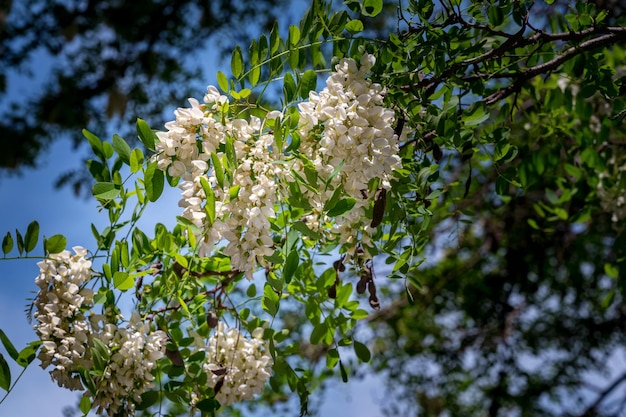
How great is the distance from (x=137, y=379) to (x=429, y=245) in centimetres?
166

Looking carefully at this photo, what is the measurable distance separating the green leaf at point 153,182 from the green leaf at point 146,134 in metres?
0.03

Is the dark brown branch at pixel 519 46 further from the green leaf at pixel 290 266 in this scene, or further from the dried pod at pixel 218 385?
the dried pod at pixel 218 385

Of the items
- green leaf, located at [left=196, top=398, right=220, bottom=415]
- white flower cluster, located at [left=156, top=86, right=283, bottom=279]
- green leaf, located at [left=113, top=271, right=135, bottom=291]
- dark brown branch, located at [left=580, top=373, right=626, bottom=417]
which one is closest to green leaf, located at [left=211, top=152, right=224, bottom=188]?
white flower cluster, located at [left=156, top=86, right=283, bottom=279]

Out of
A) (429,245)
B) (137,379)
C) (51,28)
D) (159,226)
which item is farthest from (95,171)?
(51,28)

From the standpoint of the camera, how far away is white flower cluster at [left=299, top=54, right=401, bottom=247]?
79 centimetres

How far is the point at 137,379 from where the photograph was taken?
899 millimetres

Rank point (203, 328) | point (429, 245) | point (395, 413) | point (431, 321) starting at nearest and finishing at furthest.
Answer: point (203, 328), point (429, 245), point (395, 413), point (431, 321)

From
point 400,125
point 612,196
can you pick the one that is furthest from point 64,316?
point 612,196

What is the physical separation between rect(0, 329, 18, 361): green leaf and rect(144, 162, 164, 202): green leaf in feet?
0.89

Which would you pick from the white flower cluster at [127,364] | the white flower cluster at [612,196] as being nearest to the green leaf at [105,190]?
the white flower cluster at [127,364]

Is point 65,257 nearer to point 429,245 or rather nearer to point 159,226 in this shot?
point 159,226

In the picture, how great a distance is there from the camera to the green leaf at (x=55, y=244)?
0.91 metres

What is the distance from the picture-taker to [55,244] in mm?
916

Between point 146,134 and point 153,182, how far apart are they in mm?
56
